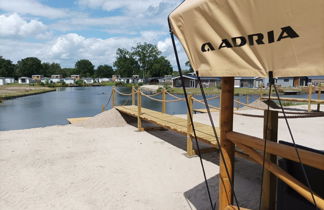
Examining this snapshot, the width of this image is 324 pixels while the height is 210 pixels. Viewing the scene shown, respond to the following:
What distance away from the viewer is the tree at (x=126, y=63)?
10475cm

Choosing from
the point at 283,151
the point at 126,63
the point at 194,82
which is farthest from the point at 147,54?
the point at 283,151

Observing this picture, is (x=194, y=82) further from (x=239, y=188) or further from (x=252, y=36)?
(x=252, y=36)

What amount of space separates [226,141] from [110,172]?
11.2ft

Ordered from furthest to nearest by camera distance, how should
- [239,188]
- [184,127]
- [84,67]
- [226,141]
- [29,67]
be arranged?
1. [84,67]
2. [29,67]
3. [184,127]
4. [239,188]
5. [226,141]

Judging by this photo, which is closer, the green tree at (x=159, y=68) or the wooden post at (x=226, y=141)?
the wooden post at (x=226, y=141)

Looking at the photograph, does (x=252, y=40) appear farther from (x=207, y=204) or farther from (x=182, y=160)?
(x=182, y=160)

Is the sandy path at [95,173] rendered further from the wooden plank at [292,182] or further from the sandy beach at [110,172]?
the wooden plank at [292,182]

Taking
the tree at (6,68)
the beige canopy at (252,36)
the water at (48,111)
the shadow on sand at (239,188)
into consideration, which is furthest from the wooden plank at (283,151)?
the tree at (6,68)

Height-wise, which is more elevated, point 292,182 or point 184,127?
point 292,182

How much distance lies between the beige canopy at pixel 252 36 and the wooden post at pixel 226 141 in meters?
0.47

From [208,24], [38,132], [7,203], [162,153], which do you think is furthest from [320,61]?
[38,132]

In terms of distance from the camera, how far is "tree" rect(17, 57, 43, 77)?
414 ft

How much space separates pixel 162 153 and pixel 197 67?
15.5 feet

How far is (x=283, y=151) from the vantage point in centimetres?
209
